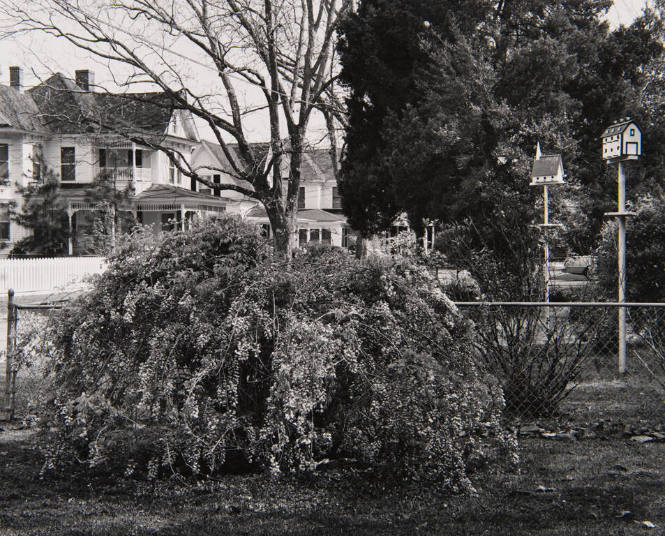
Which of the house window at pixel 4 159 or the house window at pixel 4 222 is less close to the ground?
the house window at pixel 4 159

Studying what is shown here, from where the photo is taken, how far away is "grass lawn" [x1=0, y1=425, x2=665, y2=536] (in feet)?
13.3

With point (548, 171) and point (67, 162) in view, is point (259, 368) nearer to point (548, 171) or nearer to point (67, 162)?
point (548, 171)

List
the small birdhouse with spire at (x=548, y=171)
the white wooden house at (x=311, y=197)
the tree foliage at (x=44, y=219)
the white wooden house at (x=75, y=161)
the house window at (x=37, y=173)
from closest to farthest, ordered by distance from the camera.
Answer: the small birdhouse with spire at (x=548, y=171) → the tree foliage at (x=44, y=219) → the house window at (x=37, y=173) → the white wooden house at (x=75, y=161) → the white wooden house at (x=311, y=197)

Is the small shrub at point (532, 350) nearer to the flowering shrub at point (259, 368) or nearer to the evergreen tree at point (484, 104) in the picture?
the flowering shrub at point (259, 368)

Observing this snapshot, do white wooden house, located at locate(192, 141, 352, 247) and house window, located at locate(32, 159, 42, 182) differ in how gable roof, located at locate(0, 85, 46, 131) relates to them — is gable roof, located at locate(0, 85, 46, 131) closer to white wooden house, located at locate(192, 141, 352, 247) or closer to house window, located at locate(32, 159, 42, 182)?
house window, located at locate(32, 159, 42, 182)

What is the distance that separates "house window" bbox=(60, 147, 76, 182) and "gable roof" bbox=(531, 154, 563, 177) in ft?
92.7

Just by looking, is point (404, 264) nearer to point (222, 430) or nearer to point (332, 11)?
point (222, 430)

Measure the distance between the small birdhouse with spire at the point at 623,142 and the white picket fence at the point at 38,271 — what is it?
16742 mm

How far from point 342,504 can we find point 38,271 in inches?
869

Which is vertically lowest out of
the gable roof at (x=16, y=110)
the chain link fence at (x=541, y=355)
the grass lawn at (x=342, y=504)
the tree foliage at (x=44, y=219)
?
the grass lawn at (x=342, y=504)

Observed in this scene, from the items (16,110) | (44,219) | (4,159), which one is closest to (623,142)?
(44,219)

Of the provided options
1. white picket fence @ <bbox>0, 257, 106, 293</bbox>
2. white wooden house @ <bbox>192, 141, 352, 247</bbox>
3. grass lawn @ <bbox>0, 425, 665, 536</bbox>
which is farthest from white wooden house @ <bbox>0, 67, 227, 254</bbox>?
grass lawn @ <bbox>0, 425, 665, 536</bbox>

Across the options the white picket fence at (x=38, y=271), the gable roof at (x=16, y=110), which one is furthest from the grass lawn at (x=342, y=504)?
the gable roof at (x=16, y=110)

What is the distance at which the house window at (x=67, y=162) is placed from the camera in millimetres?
35672
